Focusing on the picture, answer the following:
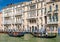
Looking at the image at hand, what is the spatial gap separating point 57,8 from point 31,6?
5.37 ft

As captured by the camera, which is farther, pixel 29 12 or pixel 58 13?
pixel 29 12

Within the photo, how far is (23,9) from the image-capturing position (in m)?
10.2

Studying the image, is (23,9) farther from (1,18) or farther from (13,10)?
(1,18)

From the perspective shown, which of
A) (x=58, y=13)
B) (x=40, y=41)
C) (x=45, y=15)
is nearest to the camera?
(x=40, y=41)

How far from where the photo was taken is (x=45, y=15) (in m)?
8.98

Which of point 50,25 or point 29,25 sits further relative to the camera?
point 29,25

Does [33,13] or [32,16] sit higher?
[33,13]

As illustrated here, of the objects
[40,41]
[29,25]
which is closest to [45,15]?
[29,25]

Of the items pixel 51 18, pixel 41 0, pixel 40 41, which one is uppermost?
pixel 41 0

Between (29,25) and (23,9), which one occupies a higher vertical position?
(23,9)

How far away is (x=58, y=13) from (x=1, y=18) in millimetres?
4037

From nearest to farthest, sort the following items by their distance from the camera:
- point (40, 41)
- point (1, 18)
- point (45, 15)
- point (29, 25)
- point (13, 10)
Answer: point (40, 41)
point (45, 15)
point (29, 25)
point (13, 10)
point (1, 18)

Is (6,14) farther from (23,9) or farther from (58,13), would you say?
(58,13)

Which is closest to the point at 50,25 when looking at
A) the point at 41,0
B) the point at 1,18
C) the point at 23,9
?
the point at 41,0
